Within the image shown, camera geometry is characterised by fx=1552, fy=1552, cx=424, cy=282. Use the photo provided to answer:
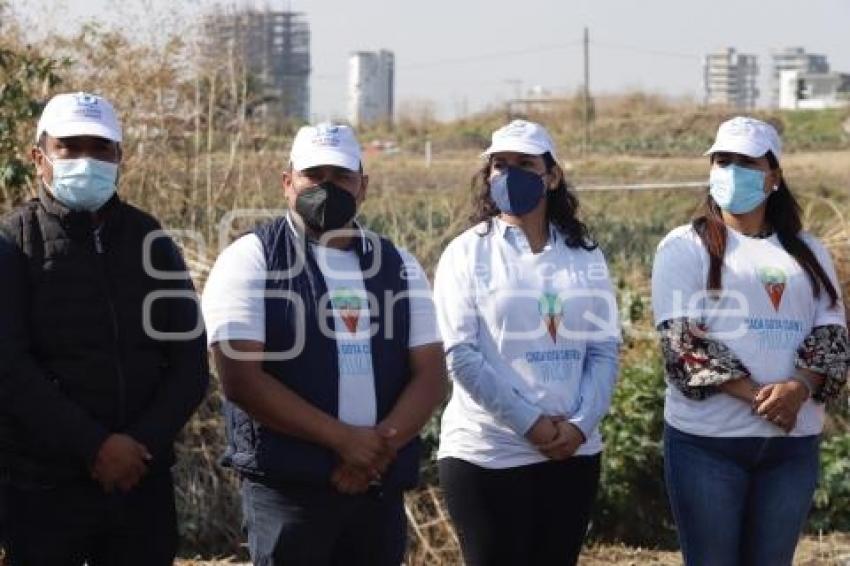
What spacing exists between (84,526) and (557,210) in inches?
76.0

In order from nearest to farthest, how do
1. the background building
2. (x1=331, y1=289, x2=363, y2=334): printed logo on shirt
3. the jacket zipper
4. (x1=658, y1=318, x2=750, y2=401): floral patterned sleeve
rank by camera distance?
1. the jacket zipper
2. (x1=331, y1=289, x2=363, y2=334): printed logo on shirt
3. (x1=658, y1=318, x2=750, y2=401): floral patterned sleeve
4. the background building

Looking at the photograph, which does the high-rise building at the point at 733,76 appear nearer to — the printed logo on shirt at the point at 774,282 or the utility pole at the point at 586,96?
the utility pole at the point at 586,96

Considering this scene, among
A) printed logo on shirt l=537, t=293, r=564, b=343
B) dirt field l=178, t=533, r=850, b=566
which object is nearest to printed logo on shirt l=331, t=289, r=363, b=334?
printed logo on shirt l=537, t=293, r=564, b=343

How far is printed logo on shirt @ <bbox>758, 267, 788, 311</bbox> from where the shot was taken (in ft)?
17.0

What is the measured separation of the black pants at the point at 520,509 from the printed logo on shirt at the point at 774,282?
2.68ft

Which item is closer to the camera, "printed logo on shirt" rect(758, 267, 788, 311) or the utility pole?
"printed logo on shirt" rect(758, 267, 788, 311)

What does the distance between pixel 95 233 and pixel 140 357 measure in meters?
0.39

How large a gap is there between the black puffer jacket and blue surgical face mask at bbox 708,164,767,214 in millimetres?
1912

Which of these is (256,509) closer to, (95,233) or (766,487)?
(95,233)

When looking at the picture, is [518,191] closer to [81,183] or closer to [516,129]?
[516,129]

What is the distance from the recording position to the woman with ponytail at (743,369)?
5117 millimetres

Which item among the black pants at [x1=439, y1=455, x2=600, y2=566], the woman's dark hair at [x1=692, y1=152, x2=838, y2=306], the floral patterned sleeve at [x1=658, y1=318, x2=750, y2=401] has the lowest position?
the black pants at [x1=439, y1=455, x2=600, y2=566]

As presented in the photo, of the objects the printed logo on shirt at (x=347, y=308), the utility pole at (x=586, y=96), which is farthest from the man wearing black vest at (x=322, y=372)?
the utility pole at (x=586, y=96)

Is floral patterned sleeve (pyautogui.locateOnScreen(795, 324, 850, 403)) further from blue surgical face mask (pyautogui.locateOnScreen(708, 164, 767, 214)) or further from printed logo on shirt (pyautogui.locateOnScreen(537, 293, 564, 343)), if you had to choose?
printed logo on shirt (pyautogui.locateOnScreen(537, 293, 564, 343))
